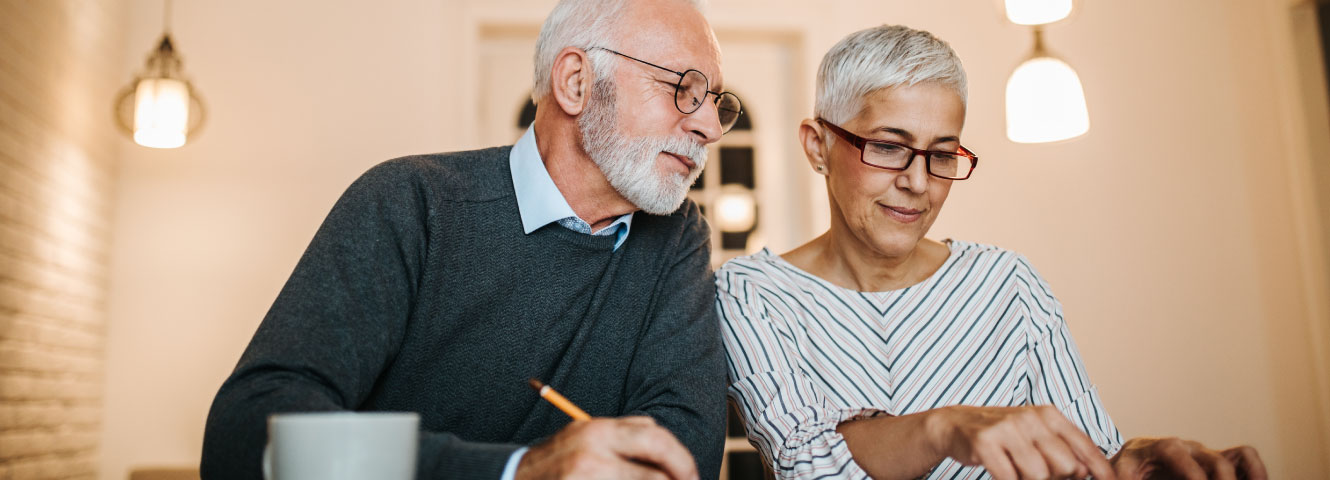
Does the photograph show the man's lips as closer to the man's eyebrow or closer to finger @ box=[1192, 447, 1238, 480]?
the man's eyebrow

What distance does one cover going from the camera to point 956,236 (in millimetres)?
3914

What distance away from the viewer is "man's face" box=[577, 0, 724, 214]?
1.42 meters

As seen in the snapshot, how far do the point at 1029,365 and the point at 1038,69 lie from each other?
4.29ft

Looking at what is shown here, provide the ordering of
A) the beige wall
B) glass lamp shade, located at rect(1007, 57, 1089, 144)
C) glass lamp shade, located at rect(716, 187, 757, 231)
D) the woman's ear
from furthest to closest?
1. glass lamp shade, located at rect(716, 187, 757, 231)
2. the beige wall
3. glass lamp shade, located at rect(1007, 57, 1089, 144)
4. the woman's ear

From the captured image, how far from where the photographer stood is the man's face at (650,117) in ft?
4.66

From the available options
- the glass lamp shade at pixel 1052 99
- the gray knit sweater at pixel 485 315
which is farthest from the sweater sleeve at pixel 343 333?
the glass lamp shade at pixel 1052 99

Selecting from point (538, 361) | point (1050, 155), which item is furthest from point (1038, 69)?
point (538, 361)

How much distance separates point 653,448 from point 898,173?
82 centimetres

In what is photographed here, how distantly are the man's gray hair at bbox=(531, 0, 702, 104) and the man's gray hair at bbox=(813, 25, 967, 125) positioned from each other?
26cm

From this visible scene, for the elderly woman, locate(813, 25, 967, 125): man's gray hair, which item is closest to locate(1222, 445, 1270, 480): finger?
the elderly woman

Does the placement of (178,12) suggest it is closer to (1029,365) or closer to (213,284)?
(213,284)

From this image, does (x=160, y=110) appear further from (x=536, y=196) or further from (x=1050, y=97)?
(x=1050, y=97)

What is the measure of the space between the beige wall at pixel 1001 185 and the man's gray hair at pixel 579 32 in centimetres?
219

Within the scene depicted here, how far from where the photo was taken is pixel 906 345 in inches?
59.5
